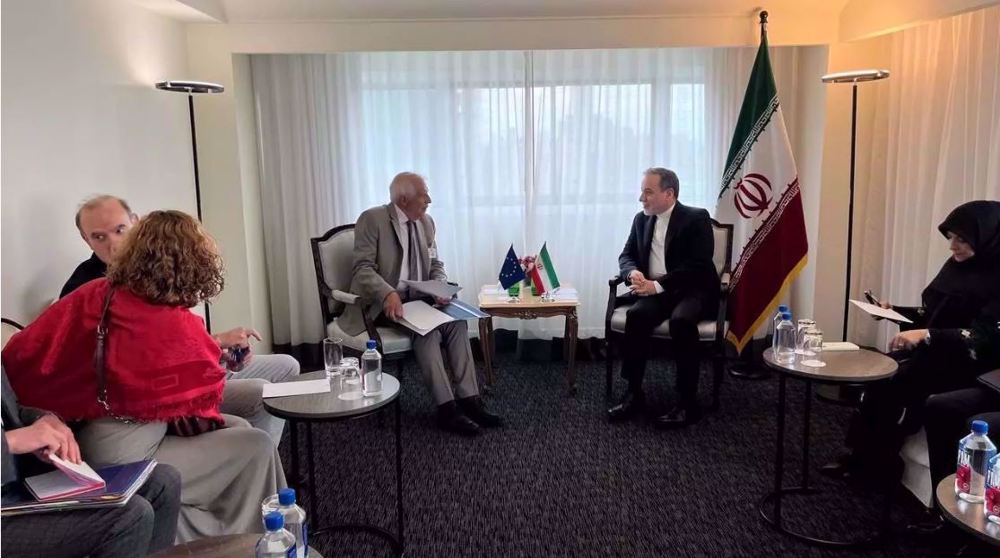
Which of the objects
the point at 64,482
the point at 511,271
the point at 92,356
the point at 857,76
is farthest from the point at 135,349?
the point at 857,76

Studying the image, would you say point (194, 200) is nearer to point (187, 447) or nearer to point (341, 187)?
point (341, 187)

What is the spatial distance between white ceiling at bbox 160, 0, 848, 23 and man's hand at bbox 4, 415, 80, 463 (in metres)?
2.67

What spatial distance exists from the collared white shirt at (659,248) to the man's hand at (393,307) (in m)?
1.39

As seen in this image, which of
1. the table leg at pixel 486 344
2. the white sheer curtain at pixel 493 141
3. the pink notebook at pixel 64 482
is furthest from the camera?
the white sheer curtain at pixel 493 141

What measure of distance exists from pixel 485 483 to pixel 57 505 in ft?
5.39

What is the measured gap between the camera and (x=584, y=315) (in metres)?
4.77

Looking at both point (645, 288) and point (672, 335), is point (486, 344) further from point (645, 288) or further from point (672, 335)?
point (672, 335)

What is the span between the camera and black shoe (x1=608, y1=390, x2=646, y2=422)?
140 inches

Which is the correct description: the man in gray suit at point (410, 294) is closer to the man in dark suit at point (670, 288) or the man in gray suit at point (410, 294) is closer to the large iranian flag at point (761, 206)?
the man in dark suit at point (670, 288)

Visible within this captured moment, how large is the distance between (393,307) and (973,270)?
2404 mm

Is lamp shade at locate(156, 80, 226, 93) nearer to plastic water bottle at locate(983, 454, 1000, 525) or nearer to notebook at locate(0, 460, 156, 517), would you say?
notebook at locate(0, 460, 156, 517)

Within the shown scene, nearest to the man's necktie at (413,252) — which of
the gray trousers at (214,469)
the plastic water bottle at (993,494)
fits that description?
the gray trousers at (214,469)

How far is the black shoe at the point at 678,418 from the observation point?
3438mm

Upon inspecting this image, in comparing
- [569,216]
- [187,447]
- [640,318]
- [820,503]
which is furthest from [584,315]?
[187,447]
